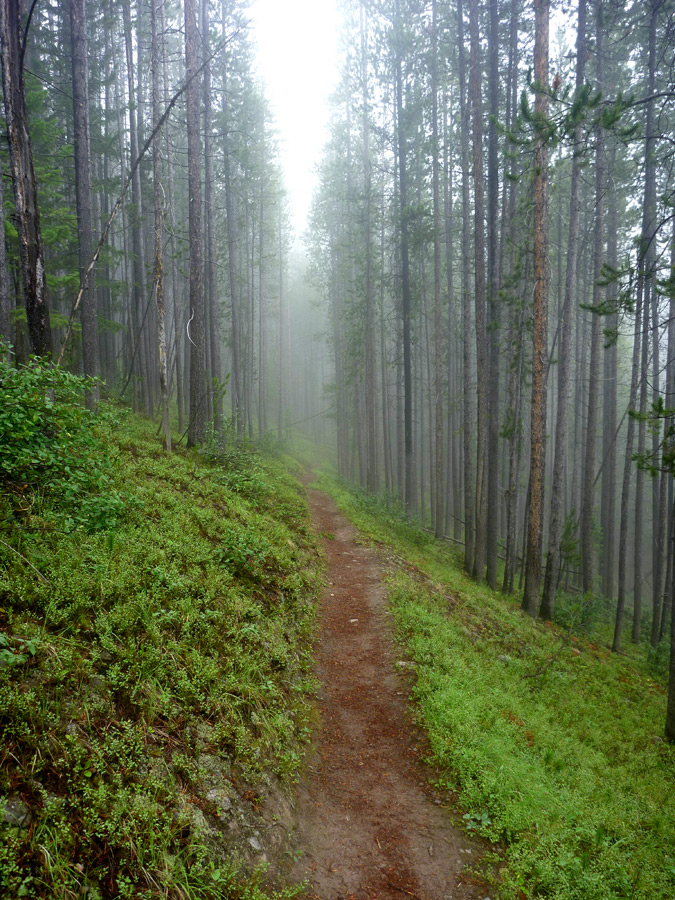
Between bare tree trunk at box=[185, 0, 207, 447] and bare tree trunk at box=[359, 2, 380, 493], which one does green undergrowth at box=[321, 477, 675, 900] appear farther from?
bare tree trunk at box=[359, 2, 380, 493]

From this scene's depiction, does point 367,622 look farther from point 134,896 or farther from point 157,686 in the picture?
point 134,896

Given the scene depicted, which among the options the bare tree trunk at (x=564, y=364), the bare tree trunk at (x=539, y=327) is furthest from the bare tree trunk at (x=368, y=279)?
the bare tree trunk at (x=539, y=327)

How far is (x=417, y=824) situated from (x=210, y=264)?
51.6ft

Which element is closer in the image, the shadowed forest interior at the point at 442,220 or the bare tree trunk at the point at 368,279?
the shadowed forest interior at the point at 442,220

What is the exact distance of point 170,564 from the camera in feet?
17.6

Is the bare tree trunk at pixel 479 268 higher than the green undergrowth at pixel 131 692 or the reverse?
higher

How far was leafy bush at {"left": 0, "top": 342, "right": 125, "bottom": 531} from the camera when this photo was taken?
15.3ft

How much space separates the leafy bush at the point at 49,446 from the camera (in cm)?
466

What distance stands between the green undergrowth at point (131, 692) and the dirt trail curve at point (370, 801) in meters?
0.38


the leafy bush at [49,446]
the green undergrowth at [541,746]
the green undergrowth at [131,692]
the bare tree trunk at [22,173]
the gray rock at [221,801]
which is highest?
the bare tree trunk at [22,173]

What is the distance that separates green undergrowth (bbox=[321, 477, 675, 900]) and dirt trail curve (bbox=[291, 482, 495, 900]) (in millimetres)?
285

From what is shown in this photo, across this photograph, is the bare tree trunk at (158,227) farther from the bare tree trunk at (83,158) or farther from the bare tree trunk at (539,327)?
the bare tree trunk at (539,327)

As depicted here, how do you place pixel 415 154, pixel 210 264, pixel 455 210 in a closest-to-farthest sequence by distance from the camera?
pixel 210 264
pixel 415 154
pixel 455 210

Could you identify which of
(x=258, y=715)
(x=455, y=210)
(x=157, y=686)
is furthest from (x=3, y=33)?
(x=455, y=210)
